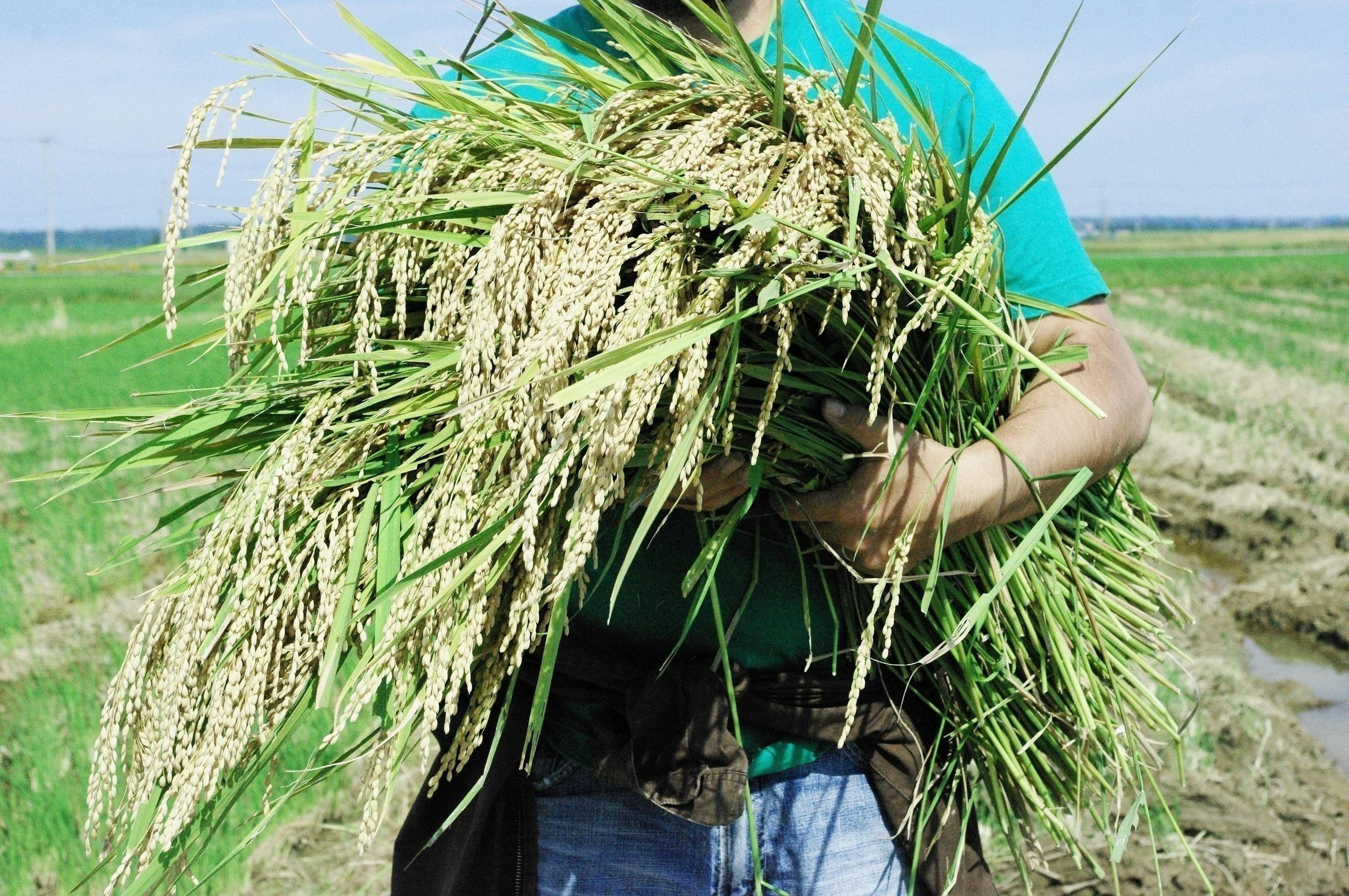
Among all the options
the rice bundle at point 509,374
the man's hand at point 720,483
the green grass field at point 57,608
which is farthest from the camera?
the green grass field at point 57,608

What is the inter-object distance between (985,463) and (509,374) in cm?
61

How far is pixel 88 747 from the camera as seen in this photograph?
12.2 ft

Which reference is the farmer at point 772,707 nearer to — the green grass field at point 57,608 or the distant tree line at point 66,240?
the green grass field at point 57,608

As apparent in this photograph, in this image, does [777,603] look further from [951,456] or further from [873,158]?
[873,158]

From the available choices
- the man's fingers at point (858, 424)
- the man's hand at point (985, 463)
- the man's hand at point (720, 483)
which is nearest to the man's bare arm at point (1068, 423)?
the man's hand at point (985, 463)

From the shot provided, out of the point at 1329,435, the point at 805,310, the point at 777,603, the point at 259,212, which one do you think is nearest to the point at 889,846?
the point at 777,603

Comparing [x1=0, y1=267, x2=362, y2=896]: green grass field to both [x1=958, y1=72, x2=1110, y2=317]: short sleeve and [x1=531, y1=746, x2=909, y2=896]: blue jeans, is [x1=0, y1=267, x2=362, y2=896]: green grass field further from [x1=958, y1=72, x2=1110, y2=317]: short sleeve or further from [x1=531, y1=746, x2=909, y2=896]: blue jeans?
[x1=958, y1=72, x2=1110, y2=317]: short sleeve

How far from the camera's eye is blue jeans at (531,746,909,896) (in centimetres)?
159

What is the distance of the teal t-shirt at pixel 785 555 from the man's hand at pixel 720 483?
0.13 m

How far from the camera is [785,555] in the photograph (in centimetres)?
156

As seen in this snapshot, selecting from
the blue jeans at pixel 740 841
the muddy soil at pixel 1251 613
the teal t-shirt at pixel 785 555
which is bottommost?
the muddy soil at pixel 1251 613

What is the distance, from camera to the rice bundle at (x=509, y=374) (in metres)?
1.17

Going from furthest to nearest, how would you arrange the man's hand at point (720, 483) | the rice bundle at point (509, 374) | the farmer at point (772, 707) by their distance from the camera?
the farmer at point (772, 707) < the man's hand at point (720, 483) < the rice bundle at point (509, 374)

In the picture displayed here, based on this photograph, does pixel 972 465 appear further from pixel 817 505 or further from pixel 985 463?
pixel 817 505
